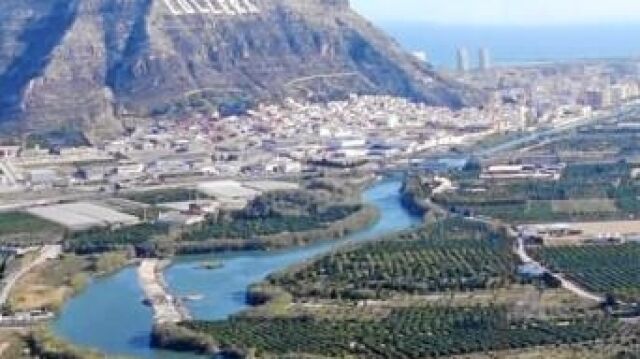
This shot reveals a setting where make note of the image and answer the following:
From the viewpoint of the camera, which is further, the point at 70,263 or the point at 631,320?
the point at 70,263

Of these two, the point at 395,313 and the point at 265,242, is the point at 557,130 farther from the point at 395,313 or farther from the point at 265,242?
the point at 395,313

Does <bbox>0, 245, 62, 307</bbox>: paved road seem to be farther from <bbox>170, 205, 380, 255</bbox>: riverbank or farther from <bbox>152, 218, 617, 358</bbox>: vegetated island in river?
<bbox>152, 218, 617, 358</bbox>: vegetated island in river

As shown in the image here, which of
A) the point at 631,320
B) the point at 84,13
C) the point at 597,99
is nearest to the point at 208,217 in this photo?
the point at 631,320

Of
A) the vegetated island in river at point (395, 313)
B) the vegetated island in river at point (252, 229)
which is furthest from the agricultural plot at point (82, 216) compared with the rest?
the vegetated island in river at point (395, 313)

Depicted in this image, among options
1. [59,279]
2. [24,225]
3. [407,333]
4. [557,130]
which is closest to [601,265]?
[407,333]

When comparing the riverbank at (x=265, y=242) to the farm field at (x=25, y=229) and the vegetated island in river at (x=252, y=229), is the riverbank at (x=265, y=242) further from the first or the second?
the farm field at (x=25, y=229)

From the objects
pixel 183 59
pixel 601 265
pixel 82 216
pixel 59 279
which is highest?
pixel 183 59

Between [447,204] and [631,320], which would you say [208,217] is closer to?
[447,204]
